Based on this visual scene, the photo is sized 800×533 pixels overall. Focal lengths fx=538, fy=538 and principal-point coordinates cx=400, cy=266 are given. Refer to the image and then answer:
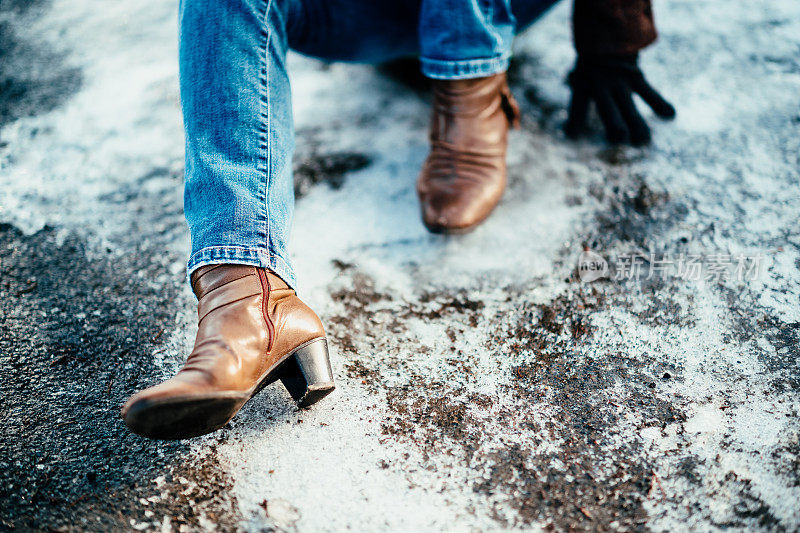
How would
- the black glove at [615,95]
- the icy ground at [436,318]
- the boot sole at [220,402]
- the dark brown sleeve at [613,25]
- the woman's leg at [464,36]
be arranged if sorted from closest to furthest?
the boot sole at [220,402] → the icy ground at [436,318] → the woman's leg at [464,36] → the dark brown sleeve at [613,25] → the black glove at [615,95]

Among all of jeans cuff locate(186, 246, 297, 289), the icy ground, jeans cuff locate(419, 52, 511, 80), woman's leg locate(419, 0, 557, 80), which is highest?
woman's leg locate(419, 0, 557, 80)

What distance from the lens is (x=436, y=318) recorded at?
47.6 inches

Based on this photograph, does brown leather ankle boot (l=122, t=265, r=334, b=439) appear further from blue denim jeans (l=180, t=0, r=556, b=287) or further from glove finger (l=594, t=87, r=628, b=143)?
glove finger (l=594, t=87, r=628, b=143)

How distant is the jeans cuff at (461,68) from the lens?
50.1 inches

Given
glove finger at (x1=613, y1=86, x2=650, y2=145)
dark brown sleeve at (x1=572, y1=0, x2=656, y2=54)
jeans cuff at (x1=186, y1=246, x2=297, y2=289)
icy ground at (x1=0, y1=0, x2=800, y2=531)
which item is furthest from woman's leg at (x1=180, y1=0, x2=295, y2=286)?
glove finger at (x1=613, y1=86, x2=650, y2=145)

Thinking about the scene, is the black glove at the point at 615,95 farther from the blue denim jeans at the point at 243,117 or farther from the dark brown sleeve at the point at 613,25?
the blue denim jeans at the point at 243,117

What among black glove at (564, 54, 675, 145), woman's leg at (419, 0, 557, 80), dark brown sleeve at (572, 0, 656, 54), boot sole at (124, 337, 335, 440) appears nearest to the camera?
boot sole at (124, 337, 335, 440)

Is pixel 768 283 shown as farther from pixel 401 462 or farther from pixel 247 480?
pixel 247 480

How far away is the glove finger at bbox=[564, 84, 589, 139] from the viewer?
1559 millimetres

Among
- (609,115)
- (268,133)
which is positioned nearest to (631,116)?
(609,115)

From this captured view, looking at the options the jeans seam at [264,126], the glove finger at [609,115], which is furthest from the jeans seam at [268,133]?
the glove finger at [609,115]

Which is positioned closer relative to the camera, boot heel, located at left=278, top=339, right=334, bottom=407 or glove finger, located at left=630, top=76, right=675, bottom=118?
boot heel, located at left=278, top=339, right=334, bottom=407

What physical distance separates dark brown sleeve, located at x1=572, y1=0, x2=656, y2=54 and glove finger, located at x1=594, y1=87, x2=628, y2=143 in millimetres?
123

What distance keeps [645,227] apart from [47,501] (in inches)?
54.8
